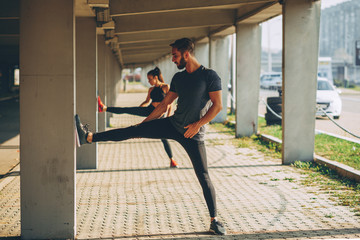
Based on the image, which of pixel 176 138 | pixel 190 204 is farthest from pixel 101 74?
pixel 176 138

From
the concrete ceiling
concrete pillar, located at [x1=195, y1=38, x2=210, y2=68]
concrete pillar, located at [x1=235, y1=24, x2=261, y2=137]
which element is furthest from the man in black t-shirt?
concrete pillar, located at [x1=195, y1=38, x2=210, y2=68]

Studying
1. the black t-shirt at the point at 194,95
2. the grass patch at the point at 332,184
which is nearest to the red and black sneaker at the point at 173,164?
the grass patch at the point at 332,184

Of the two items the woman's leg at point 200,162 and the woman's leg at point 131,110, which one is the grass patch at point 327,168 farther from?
the woman's leg at point 131,110

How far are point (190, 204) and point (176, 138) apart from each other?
1.71 metres

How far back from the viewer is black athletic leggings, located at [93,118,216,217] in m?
5.19

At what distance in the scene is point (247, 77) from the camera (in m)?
14.5

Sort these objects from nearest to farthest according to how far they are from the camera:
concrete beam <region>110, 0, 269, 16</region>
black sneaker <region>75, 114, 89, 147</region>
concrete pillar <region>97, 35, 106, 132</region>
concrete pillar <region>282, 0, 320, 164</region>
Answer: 1. black sneaker <region>75, 114, 89, 147</region>
2. concrete beam <region>110, 0, 269, 16</region>
3. concrete pillar <region>282, 0, 320, 164</region>
4. concrete pillar <region>97, 35, 106, 132</region>

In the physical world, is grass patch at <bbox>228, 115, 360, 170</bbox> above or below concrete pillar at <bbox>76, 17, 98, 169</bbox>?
below

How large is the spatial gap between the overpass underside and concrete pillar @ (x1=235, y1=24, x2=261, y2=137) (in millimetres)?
28

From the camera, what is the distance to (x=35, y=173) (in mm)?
5184

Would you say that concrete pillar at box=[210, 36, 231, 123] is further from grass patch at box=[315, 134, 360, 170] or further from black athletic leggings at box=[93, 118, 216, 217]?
black athletic leggings at box=[93, 118, 216, 217]

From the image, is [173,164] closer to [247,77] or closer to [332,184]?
[332,184]

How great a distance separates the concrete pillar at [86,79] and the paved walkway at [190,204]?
1.25ft

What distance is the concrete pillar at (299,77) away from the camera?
395 inches
